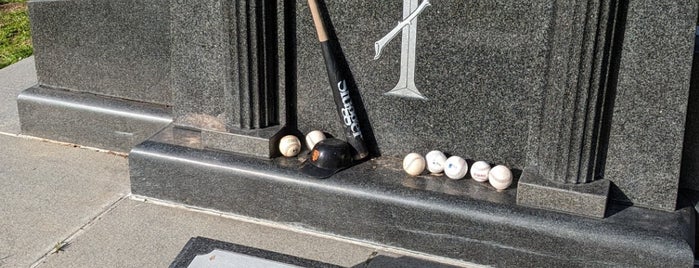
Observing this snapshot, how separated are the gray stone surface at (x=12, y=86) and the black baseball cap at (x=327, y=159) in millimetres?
2341

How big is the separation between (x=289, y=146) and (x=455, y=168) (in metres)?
0.91

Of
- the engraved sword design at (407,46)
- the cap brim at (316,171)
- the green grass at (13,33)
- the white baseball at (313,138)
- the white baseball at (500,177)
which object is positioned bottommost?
the cap brim at (316,171)

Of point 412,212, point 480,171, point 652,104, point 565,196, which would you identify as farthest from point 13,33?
point 652,104

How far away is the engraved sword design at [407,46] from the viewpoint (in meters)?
4.22

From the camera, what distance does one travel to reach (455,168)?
429cm

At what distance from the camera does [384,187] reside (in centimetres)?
427

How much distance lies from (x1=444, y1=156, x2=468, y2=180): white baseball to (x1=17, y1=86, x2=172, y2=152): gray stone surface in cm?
180

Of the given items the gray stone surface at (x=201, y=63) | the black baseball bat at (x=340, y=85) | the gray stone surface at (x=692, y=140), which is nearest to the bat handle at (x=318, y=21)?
the black baseball bat at (x=340, y=85)

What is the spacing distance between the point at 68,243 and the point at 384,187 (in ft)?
5.36

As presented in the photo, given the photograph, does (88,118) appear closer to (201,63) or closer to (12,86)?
(201,63)

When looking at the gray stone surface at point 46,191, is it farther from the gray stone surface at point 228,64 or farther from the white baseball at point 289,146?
the white baseball at point 289,146

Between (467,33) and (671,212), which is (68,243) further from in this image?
(671,212)

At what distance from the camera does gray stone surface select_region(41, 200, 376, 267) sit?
4184 millimetres

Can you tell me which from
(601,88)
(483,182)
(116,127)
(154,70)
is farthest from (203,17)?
(601,88)
